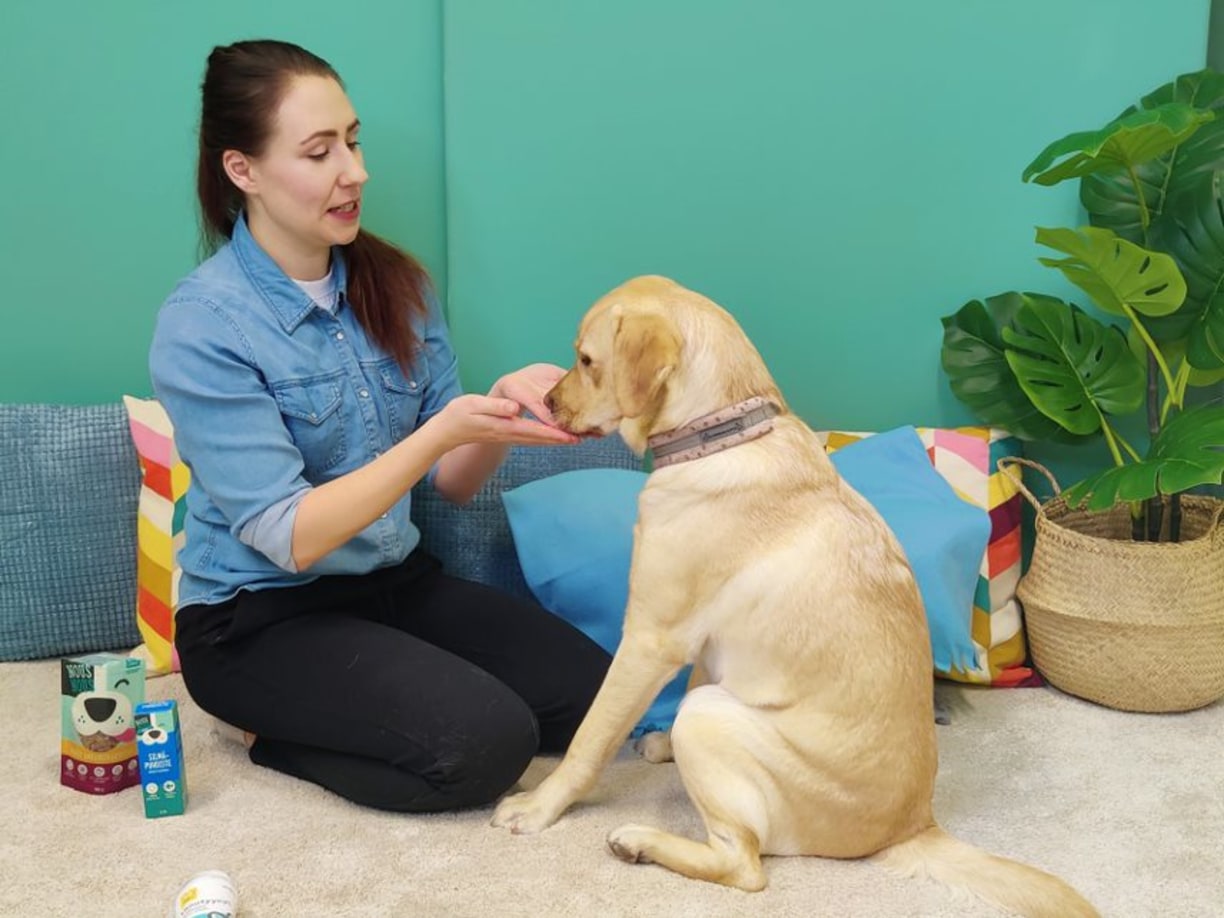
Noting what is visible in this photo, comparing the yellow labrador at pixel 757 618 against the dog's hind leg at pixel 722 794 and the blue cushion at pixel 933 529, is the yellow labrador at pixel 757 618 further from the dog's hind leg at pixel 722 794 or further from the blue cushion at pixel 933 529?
the blue cushion at pixel 933 529

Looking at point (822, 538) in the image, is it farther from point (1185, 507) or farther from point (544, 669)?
point (1185, 507)

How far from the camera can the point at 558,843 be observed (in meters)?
2.05

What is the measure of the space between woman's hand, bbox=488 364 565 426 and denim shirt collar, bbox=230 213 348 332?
36cm

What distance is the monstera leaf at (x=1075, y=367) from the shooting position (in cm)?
272

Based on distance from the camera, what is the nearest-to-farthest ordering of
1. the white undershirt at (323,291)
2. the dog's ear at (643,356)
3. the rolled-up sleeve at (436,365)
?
the dog's ear at (643,356)
the white undershirt at (323,291)
the rolled-up sleeve at (436,365)

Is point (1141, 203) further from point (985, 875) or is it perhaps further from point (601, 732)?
point (601, 732)

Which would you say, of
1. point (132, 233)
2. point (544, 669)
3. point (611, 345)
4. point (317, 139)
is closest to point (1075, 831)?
point (544, 669)

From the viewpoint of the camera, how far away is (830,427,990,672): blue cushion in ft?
8.21

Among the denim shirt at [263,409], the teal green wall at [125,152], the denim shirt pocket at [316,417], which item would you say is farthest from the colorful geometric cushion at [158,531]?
the denim shirt pocket at [316,417]

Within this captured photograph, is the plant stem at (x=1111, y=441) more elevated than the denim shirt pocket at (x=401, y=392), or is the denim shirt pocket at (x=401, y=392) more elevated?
the denim shirt pocket at (x=401, y=392)

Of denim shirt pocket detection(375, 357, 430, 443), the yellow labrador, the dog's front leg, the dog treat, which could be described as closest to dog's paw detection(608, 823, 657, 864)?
the yellow labrador

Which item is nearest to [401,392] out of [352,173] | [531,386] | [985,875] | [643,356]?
[531,386]

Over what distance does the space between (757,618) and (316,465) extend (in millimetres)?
818

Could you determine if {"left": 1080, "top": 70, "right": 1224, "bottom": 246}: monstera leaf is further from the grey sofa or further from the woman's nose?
the woman's nose
